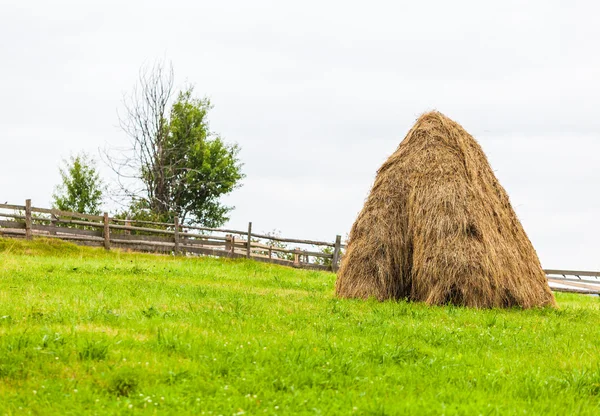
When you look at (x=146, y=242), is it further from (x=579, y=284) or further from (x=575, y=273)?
(x=579, y=284)

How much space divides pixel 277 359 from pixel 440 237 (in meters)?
7.98

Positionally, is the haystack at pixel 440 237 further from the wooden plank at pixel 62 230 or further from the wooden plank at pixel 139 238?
the wooden plank at pixel 62 230

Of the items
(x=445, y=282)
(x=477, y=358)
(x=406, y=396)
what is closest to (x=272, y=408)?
(x=406, y=396)

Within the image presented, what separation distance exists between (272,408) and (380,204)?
1006 centimetres

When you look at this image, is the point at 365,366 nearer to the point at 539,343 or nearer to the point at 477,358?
the point at 477,358

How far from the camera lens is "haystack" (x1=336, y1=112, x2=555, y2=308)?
1498 centimetres

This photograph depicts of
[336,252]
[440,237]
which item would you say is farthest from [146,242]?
[440,237]

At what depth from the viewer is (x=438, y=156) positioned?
1625cm

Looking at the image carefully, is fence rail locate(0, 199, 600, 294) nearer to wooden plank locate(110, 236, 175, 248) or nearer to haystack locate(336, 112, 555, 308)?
wooden plank locate(110, 236, 175, 248)

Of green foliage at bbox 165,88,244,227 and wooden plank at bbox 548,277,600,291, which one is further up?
green foliage at bbox 165,88,244,227

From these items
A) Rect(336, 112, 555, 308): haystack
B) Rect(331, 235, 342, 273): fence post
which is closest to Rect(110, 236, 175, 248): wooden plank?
Rect(331, 235, 342, 273): fence post

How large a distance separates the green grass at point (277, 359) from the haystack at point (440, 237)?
1.76 m

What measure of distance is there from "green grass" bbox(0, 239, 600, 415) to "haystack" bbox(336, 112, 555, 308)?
1.76 m

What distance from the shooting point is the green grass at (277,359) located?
674 cm
